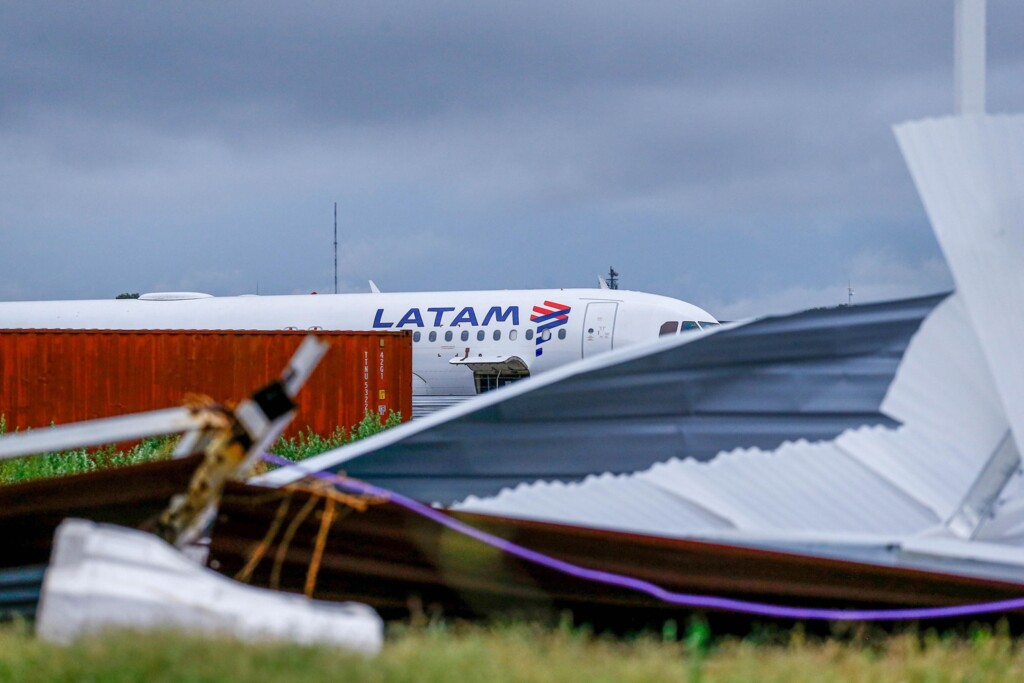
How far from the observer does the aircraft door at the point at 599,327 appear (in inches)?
1086

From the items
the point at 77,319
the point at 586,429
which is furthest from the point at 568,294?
the point at 586,429

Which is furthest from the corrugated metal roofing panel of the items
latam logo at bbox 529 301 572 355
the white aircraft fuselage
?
latam logo at bbox 529 301 572 355

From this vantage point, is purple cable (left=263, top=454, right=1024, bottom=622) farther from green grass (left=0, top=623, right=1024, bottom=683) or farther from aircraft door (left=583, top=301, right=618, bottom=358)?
aircraft door (left=583, top=301, right=618, bottom=358)

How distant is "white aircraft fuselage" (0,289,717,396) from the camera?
27875 mm

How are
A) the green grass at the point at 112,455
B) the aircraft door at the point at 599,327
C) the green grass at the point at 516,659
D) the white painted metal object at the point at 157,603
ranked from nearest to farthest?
1. the green grass at the point at 516,659
2. the white painted metal object at the point at 157,603
3. the green grass at the point at 112,455
4. the aircraft door at the point at 599,327

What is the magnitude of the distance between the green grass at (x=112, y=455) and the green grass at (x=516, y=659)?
9.32m

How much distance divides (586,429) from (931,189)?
6.38ft

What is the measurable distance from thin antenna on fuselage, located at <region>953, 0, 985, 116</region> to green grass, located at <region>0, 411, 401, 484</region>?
955cm

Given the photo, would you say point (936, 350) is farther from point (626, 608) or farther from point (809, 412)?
point (626, 608)

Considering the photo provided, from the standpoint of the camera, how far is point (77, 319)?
117 ft

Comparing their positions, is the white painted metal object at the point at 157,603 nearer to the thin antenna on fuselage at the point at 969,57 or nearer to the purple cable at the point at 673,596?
the purple cable at the point at 673,596

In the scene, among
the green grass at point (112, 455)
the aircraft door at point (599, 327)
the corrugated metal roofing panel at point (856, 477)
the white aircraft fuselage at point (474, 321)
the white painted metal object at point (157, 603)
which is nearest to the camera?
the white painted metal object at point (157, 603)

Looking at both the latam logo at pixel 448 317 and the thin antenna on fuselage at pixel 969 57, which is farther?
the latam logo at pixel 448 317

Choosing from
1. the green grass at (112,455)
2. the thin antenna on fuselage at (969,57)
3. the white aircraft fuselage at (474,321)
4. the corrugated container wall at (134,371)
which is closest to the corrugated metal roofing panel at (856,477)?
the thin antenna on fuselage at (969,57)
